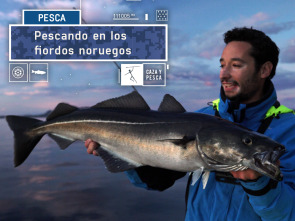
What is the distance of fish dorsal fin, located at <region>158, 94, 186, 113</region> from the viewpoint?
401cm

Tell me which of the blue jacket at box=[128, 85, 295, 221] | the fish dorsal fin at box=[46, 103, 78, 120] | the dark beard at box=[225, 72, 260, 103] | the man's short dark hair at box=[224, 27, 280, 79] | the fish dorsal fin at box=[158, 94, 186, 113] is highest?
the man's short dark hair at box=[224, 27, 280, 79]

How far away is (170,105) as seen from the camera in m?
4.06

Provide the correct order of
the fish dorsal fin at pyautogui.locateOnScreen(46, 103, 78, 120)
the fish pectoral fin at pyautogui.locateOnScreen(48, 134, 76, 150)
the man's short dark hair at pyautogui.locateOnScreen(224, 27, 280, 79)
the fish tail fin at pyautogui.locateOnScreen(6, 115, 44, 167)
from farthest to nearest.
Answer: the fish tail fin at pyautogui.locateOnScreen(6, 115, 44, 167) < the fish dorsal fin at pyautogui.locateOnScreen(46, 103, 78, 120) < the fish pectoral fin at pyautogui.locateOnScreen(48, 134, 76, 150) < the man's short dark hair at pyautogui.locateOnScreen(224, 27, 280, 79)

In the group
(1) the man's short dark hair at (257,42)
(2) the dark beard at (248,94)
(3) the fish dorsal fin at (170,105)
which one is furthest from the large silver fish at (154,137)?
(1) the man's short dark hair at (257,42)

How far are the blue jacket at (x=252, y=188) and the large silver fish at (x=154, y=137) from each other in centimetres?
30

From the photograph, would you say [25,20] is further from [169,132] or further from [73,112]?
[169,132]

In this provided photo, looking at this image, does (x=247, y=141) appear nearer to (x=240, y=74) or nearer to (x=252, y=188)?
(x=252, y=188)

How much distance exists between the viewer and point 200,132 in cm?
349

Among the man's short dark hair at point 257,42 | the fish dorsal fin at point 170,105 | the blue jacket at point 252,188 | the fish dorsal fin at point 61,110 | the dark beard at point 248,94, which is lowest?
the blue jacket at point 252,188

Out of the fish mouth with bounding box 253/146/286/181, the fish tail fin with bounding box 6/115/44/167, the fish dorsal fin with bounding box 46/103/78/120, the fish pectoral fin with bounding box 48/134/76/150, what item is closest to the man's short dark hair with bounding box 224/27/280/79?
the fish mouth with bounding box 253/146/286/181

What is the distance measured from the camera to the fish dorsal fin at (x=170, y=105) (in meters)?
4.01

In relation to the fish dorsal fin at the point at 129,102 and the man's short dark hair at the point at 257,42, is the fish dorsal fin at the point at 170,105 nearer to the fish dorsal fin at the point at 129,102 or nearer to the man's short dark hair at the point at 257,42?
the fish dorsal fin at the point at 129,102

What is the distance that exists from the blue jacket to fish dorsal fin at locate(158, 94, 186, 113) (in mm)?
673

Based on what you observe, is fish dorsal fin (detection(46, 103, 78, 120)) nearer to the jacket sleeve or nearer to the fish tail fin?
the fish tail fin
